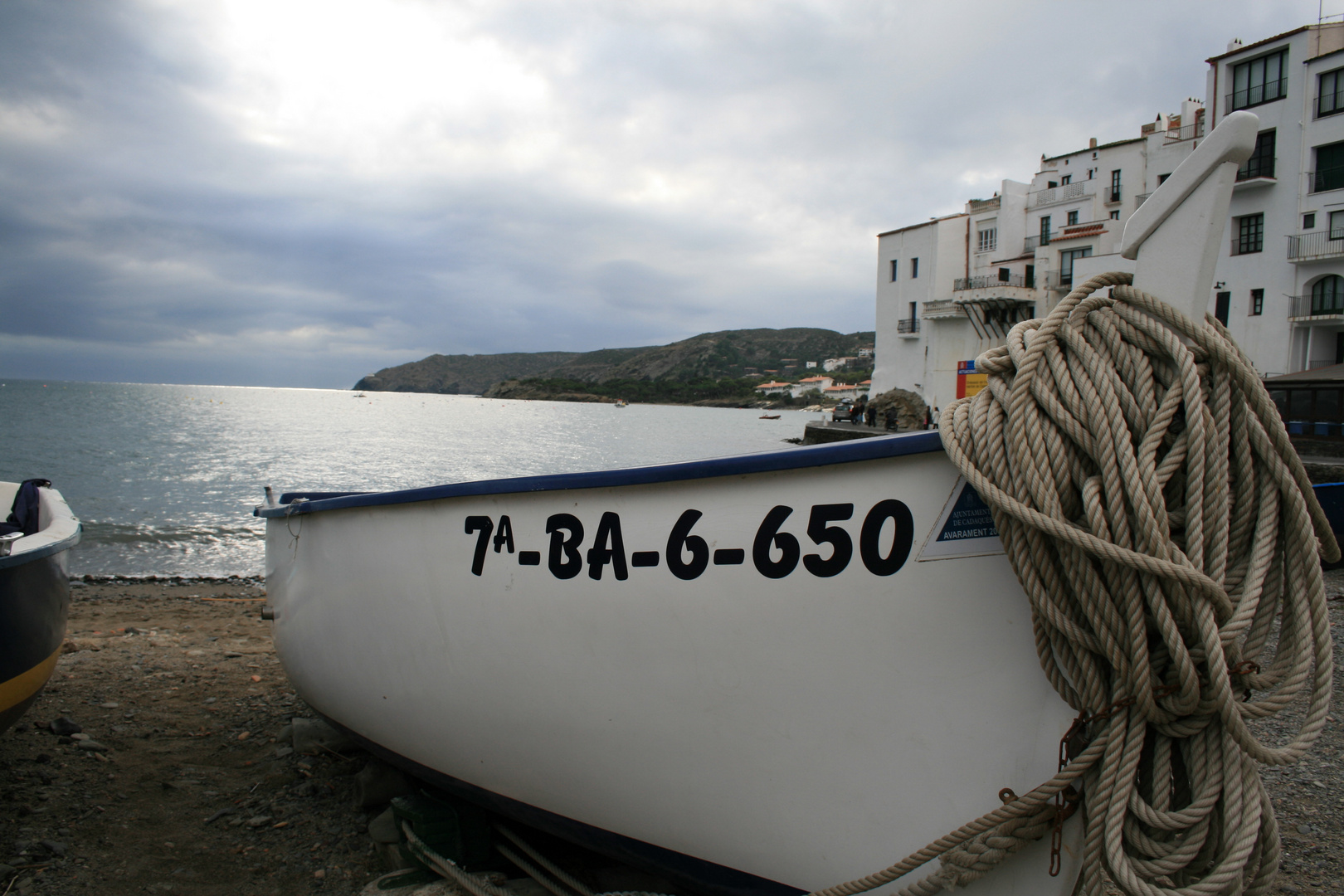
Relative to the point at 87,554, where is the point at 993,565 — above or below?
above

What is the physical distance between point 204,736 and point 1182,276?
5512mm

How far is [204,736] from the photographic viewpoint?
469 centimetres

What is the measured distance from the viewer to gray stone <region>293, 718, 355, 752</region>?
14.8ft

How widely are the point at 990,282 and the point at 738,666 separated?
36811 millimetres

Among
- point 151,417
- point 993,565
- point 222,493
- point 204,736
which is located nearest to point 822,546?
point 993,565

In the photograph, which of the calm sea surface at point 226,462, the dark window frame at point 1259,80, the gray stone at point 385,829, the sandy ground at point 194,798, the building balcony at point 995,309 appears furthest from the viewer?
the building balcony at point 995,309

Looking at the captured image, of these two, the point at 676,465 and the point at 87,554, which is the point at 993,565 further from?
the point at 87,554

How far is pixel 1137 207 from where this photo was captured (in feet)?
38.1

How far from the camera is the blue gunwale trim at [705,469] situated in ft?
6.70

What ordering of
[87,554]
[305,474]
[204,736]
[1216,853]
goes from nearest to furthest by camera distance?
[1216,853] → [204,736] → [87,554] → [305,474]

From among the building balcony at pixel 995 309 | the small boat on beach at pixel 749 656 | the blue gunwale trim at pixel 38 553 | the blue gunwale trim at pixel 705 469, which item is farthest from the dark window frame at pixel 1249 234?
the blue gunwale trim at pixel 38 553

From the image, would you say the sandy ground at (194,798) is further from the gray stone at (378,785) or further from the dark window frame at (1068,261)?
the dark window frame at (1068,261)

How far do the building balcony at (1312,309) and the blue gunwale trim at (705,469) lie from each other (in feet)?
93.7

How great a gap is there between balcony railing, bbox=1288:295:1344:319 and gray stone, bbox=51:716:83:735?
30.3 meters
